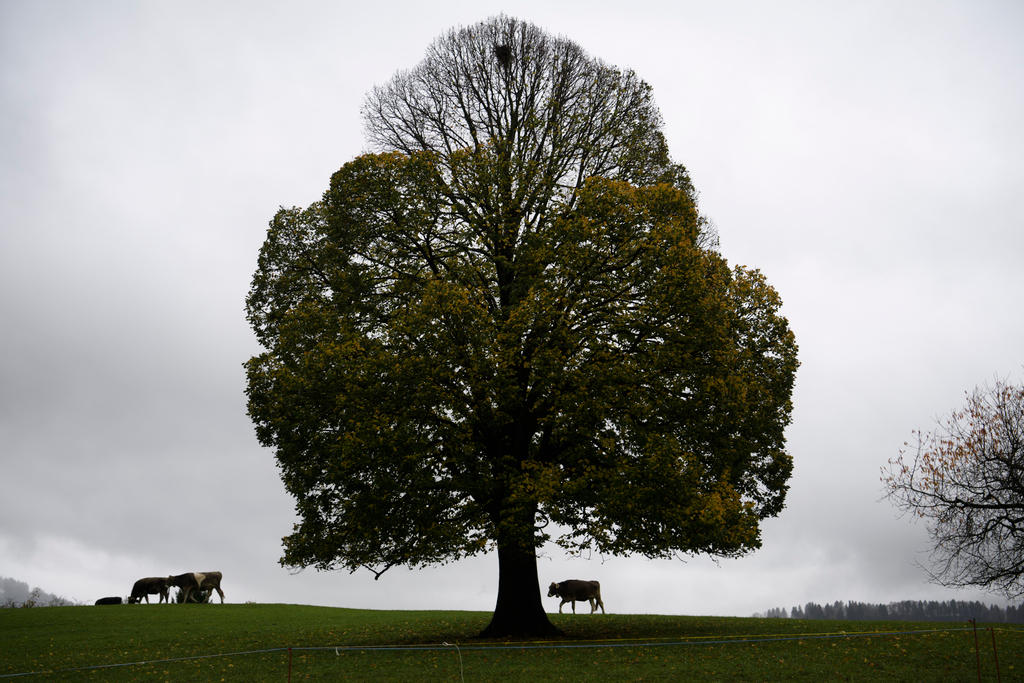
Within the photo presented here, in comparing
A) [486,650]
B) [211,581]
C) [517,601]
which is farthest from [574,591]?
[211,581]

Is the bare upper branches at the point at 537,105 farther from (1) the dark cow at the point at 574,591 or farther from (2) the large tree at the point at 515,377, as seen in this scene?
(1) the dark cow at the point at 574,591

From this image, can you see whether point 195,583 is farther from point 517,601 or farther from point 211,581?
point 517,601

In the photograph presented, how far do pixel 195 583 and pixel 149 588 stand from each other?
2663mm

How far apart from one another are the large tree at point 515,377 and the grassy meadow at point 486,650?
2725mm

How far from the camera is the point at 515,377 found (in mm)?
22438

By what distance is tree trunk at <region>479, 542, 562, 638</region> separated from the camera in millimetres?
23500

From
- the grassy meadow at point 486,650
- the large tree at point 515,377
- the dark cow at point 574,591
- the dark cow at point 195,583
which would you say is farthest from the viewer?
the dark cow at point 195,583

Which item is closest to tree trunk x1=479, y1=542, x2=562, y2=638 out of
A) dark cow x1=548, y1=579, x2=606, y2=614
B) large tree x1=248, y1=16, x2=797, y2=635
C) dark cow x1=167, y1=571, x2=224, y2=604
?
large tree x1=248, y1=16, x2=797, y2=635

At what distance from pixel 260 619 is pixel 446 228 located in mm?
18085

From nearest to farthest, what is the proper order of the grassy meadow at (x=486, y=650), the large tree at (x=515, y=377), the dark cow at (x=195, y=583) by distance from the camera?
the grassy meadow at (x=486, y=650), the large tree at (x=515, y=377), the dark cow at (x=195, y=583)

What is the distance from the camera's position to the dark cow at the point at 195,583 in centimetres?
4106

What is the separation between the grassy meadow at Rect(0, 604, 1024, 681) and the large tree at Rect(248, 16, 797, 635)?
2725 mm

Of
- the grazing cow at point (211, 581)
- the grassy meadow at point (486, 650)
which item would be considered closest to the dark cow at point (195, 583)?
the grazing cow at point (211, 581)

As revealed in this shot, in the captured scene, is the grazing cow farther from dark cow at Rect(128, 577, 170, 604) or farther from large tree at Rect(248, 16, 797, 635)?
large tree at Rect(248, 16, 797, 635)
